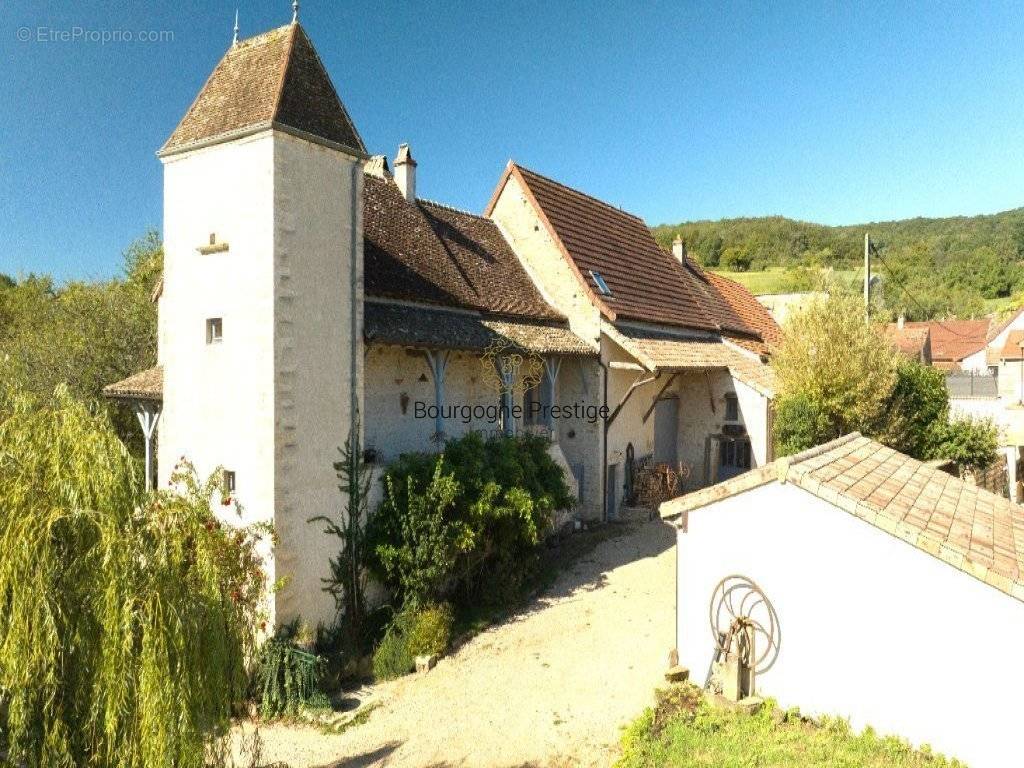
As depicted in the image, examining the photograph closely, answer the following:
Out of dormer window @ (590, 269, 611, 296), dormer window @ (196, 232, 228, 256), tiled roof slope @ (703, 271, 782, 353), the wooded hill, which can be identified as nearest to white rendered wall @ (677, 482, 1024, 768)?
dormer window @ (196, 232, 228, 256)

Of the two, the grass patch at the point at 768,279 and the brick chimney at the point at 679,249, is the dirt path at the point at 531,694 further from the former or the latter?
the grass patch at the point at 768,279

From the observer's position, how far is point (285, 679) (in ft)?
31.0

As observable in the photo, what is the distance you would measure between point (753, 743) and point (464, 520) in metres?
5.93

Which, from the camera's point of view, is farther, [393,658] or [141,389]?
[141,389]

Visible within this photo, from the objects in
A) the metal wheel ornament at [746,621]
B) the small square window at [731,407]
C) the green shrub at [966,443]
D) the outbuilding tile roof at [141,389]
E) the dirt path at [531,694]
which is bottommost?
the dirt path at [531,694]

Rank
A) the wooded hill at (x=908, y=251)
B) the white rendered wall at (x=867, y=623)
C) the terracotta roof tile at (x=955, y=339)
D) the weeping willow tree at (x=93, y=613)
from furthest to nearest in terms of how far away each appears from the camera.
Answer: the wooded hill at (x=908, y=251) < the terracotta roof tile at (x=955, y=339) < the white rendered wall at (x=867, y=623) < the weeping willow tree at (x=93, y=613)

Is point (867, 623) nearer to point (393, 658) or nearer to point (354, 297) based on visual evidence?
point (393, 658)

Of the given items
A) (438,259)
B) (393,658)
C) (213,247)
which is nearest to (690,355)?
(438,259)

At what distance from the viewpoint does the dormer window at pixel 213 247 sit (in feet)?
34.0

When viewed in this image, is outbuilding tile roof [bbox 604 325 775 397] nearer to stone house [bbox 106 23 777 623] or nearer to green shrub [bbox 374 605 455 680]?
stone house [bbox 106 23 777 623]

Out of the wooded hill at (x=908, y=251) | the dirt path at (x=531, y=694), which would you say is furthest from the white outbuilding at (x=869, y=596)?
the wooded hill at (x=908, y=251)

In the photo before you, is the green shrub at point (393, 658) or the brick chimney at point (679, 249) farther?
the brick chimney at point (679, 249)

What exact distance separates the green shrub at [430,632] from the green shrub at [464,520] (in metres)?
0.26

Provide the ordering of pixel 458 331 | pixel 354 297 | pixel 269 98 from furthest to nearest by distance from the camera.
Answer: pixel 458 331
pixel 354 297
pixel 269 98
